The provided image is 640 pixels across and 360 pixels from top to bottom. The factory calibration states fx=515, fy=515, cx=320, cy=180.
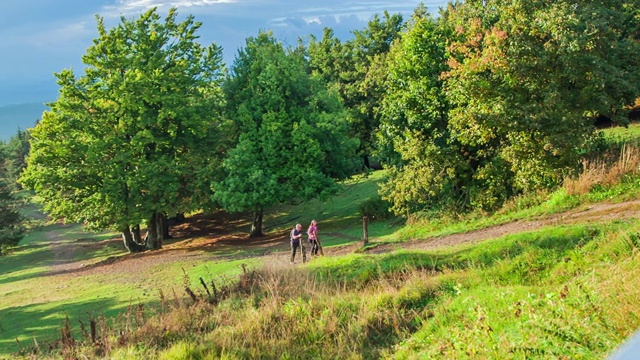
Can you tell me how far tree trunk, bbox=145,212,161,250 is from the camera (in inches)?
1314

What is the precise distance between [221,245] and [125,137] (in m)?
8.85

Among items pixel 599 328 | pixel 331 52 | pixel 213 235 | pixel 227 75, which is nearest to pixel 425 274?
pixel 599 328

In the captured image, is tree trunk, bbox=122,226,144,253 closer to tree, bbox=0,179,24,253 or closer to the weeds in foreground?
tree, bbox=0,179,24,253

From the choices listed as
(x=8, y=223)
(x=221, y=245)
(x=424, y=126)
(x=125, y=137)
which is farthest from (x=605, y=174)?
(x=8, y=223)

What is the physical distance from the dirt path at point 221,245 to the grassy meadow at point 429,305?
0.28 m

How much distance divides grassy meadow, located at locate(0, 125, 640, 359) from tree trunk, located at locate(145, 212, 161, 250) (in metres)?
12.8

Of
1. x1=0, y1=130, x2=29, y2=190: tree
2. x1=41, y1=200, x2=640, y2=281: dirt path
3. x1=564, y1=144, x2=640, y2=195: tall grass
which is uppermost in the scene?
x1=0, y1=130, x2=29, y2=190: tree

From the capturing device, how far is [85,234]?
4916 centimetres

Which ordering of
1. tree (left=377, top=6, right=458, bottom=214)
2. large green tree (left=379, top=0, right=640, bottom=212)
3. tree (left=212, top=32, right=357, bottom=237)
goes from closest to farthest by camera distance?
large green tree (left=379, top=0, right=640, bottom=212) → tree (left=377, top=6, right=458, bottom=214) → tree (left=212, top=32, right=357, bottom=237)

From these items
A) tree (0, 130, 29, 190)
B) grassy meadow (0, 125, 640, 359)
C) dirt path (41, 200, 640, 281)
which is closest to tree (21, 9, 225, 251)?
dirt path (41, 200, 640, 281)

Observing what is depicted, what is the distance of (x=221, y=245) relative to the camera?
31.5 meters

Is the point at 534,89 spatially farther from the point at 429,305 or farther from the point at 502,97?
the point at 429,305

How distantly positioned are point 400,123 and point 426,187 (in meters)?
3.80

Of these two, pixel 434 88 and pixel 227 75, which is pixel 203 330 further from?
pixel 227 75
